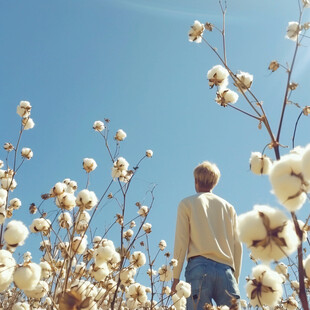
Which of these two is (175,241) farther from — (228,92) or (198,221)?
(228,92)

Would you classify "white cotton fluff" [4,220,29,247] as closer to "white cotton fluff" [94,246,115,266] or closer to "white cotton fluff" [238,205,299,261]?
"white cotton fluff" [94,246,115,266]

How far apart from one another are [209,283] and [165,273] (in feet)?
2.51

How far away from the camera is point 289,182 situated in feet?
2.33

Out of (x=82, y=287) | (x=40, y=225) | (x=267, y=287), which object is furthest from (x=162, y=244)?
(x=267, y=287)

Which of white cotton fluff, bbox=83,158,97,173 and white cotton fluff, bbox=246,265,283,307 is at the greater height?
white cotton fluff, bbox=83,158,97,173

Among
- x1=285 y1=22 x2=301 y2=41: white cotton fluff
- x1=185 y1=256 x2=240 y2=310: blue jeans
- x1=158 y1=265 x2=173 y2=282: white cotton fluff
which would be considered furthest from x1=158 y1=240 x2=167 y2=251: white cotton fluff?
x1=285 y1=22 x2=301 y2=41: white cotton fluff

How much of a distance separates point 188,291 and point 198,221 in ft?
1.78

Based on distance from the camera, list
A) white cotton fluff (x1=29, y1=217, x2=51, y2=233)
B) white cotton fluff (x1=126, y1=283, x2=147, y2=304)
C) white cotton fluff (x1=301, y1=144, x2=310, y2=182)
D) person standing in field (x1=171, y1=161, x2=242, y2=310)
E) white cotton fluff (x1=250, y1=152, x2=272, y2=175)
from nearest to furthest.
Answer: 1. white cotton fluff (x1=301, y1=144, x2=310, y2=182)
2. white cotton fluff (x1=250, y1=152, x2=272, y2=175)
3. white cotton fluff (x1=29, y1=217, x2=51, y2=233)
4. white cotton fluff (x1=126, y1=283, x2=147, y2=304)
5. person standing in field (x1=171, y1=161, x2=242, y2=310)

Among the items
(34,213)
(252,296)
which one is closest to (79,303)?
(252,296)

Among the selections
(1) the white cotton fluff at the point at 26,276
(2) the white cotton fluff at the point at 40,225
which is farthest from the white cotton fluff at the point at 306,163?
(2) the white cotton fluff at the point at 40,225

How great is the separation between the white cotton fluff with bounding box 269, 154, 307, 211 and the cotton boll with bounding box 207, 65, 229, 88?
1537mm

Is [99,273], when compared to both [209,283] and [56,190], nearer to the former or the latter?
[56,190]

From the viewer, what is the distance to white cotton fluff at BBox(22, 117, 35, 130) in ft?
10.9

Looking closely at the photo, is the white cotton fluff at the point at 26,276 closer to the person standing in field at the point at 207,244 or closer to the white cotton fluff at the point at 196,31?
the person standing in field at the point at 207,244
